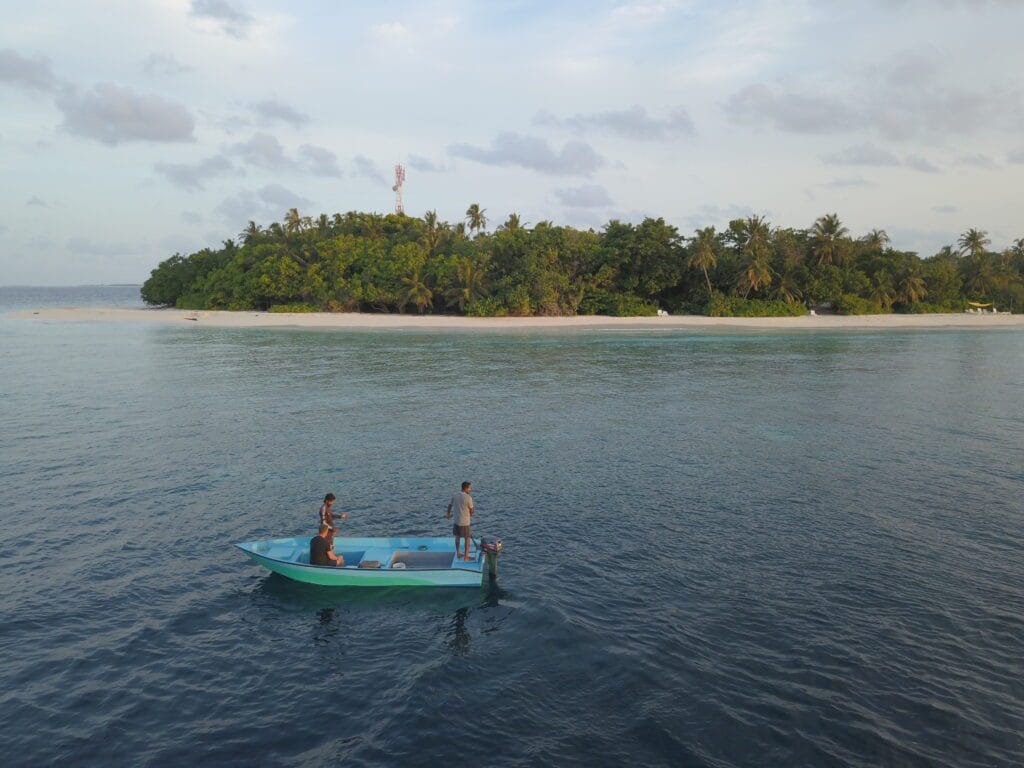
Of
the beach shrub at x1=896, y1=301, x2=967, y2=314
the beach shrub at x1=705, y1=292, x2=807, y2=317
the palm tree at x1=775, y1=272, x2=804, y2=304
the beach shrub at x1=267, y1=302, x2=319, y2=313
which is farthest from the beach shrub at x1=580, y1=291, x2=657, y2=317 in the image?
the beach shrub at x1=267, y1=302, x2=319, y2=313

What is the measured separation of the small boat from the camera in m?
16.8

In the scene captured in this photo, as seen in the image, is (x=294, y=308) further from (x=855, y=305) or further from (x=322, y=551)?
(x=322, y=551)

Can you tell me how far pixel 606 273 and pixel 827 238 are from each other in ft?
107

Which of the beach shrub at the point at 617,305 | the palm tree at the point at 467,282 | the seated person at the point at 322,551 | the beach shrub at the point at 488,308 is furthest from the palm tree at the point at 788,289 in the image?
the seated person at the point at 322,551

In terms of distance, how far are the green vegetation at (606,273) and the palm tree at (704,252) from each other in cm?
21

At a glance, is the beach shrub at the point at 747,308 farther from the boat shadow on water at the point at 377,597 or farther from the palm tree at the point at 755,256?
the boat shadow on water at the point at 377,597

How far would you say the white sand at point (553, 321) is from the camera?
90812 mm

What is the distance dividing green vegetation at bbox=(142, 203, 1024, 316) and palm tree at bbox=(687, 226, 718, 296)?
206 millimetres

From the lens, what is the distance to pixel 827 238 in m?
97.1

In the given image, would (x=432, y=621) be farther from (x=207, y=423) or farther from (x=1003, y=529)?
(x=207, y=423)

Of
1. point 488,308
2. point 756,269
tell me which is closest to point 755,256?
point 756,269

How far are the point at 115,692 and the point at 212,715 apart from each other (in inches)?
89.1

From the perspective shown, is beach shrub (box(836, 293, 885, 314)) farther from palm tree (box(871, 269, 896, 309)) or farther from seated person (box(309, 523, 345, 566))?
seated person (box(309, 523, 345, 566))

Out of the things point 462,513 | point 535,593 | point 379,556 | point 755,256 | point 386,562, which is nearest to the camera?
point 535,593
